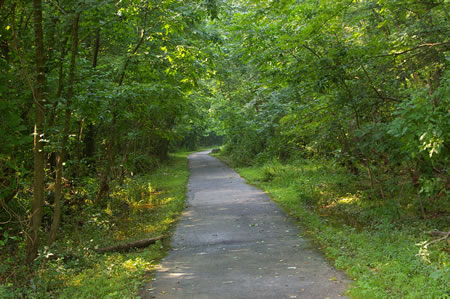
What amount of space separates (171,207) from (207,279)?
6.49m

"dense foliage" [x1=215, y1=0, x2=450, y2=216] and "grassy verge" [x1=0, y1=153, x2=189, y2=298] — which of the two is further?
"dense foliage" [x1=215, y1=0, x2=450, y2=216]

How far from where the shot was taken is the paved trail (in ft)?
17.0

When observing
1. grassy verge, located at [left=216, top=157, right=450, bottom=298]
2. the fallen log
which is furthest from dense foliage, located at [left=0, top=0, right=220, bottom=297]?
grassy verge, located at [left=216, top=157, right=450, bottom=298]

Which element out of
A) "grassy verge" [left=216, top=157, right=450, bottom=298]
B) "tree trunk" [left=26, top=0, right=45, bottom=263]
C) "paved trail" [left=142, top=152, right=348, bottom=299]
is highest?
"tree trunk" [left=26, top=0, right=45, bottom=263]

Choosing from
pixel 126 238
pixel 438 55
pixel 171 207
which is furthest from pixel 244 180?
pixel 438 55

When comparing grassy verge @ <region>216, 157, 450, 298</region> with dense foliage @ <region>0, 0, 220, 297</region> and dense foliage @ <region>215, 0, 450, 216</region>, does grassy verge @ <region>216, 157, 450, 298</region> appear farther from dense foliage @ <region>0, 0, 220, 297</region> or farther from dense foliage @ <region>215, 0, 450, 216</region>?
dense foliage @ <region>0, 0, 220, 297</region>

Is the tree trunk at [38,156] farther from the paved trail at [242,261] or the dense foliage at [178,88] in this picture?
the paved trail at [242,261]

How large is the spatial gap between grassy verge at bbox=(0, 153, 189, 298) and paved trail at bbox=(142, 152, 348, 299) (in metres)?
0.36

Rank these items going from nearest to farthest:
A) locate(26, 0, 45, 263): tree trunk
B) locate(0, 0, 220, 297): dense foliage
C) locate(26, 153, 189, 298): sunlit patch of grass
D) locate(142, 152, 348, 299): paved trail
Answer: locate(142, 152, 348, 299): paved trail, locate(26, 153, 189, 298): sunlit patch of grass, locate(26, 0, 45, 263): tree trunk, locate(0, 0, 220, 297): dense foliage

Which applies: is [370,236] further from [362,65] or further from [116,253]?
[116,253]

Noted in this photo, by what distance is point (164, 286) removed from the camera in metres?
5.55

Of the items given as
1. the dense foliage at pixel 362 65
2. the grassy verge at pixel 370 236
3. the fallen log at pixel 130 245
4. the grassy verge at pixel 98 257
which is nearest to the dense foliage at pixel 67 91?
the grassy verge at pixel 98 257

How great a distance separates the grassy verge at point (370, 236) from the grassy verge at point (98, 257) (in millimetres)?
3235

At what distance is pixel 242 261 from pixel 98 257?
270 centimetres
